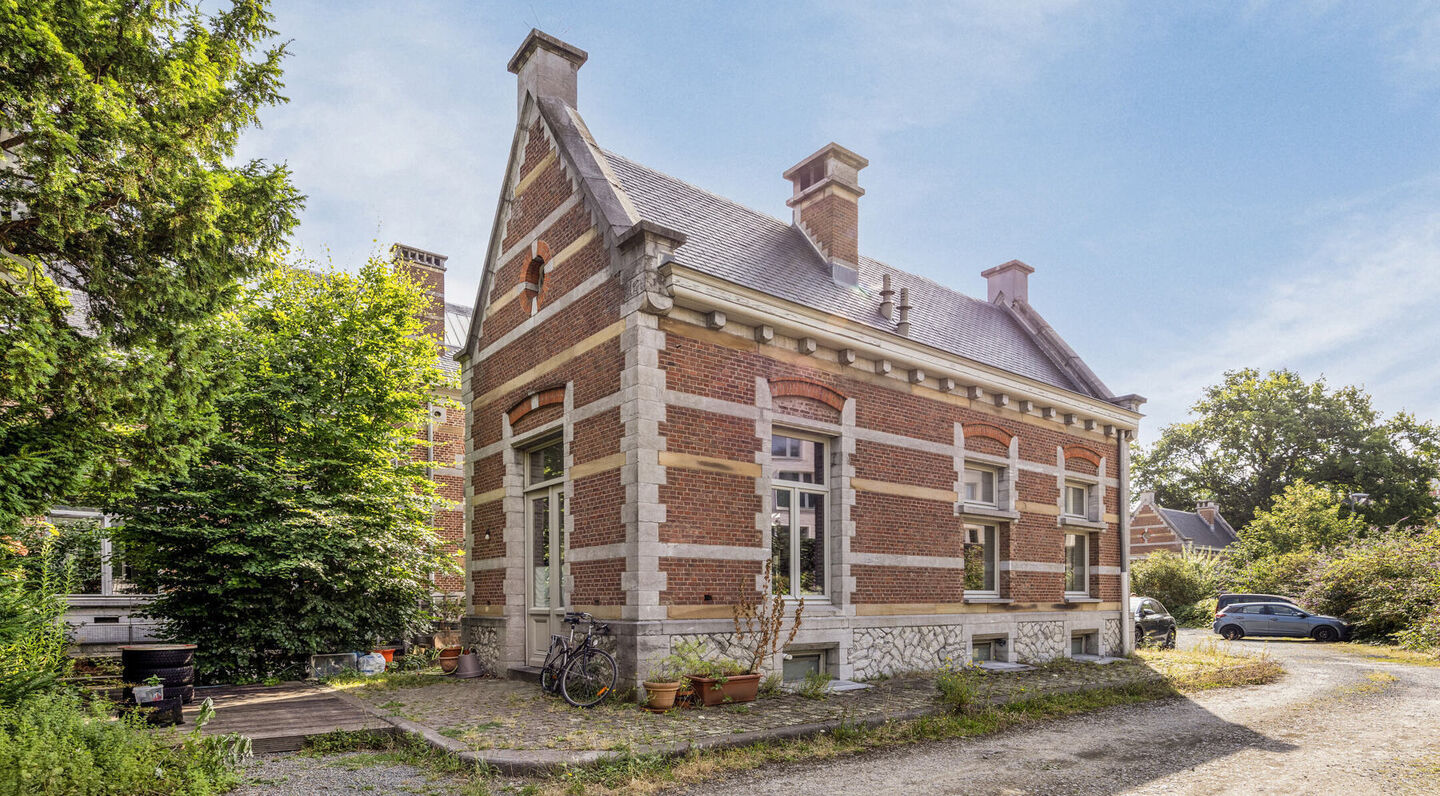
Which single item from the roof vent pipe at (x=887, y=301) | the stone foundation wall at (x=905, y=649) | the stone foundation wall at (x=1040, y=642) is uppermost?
the roof vent pipe at (x=887, y=301)

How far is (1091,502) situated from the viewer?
1650 centimetres

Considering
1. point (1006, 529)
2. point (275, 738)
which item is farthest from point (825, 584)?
point (275, 738)

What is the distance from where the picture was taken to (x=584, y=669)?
952 centimetres

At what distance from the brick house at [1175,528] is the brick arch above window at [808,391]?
129ft

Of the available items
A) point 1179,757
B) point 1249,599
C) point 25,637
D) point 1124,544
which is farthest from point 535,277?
point 1249,599

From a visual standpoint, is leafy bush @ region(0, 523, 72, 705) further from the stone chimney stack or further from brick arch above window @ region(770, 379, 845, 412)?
the stone chimney stack

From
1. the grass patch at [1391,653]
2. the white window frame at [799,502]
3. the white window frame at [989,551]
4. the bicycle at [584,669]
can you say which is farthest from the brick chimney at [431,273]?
the grass patch at [1391,653]

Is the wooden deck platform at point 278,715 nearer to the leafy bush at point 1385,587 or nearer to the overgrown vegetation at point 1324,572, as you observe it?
the overgrown vegetation at point 1324,572

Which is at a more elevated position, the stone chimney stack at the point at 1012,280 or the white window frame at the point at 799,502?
the stone chimney stack at the point at 1012,280

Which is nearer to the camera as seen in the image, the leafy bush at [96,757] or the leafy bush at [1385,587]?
the leafy bush at [96,757]

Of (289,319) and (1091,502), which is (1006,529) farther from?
(289,319)

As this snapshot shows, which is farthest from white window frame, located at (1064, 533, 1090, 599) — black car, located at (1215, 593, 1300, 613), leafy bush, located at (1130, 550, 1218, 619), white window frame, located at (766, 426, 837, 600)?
leafy bush, located at (1130, 550, 1218, 619)

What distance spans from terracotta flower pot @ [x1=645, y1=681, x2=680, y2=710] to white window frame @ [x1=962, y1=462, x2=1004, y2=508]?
691cm

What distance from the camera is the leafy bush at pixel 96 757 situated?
16.6 ft
